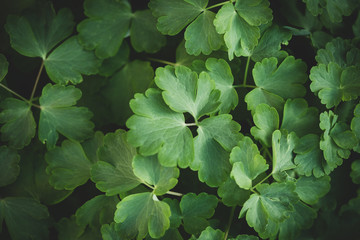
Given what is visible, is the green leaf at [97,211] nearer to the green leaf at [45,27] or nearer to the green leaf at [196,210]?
the green leaf at [196,210]

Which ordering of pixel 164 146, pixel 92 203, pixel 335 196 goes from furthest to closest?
pixel 335 196 < pixel 92 203 < pixel 164 146

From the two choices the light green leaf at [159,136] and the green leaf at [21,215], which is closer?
the light green leaf at [159,136]

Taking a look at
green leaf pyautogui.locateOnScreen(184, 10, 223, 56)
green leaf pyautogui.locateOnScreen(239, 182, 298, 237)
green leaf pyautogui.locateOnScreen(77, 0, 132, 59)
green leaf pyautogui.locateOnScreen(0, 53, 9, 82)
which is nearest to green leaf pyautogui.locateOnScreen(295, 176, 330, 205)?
green leaf pyautogui.locateOnScreen(239, 182, 298, 237)

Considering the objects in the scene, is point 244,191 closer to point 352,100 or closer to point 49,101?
point 352,100

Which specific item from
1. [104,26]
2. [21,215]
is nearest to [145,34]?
[104,26]

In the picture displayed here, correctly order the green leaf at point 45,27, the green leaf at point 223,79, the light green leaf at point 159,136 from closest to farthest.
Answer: the light green leaf at point 159,136 → the green leaf at point 223,79 → the green leaf at point 45,27

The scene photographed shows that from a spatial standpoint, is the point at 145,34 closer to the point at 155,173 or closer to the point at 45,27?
the point at 45,27

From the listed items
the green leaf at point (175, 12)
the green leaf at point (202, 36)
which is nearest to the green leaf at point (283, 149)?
the green leaf at point (202, 36)

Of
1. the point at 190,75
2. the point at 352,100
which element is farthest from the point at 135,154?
the point at 352,100
